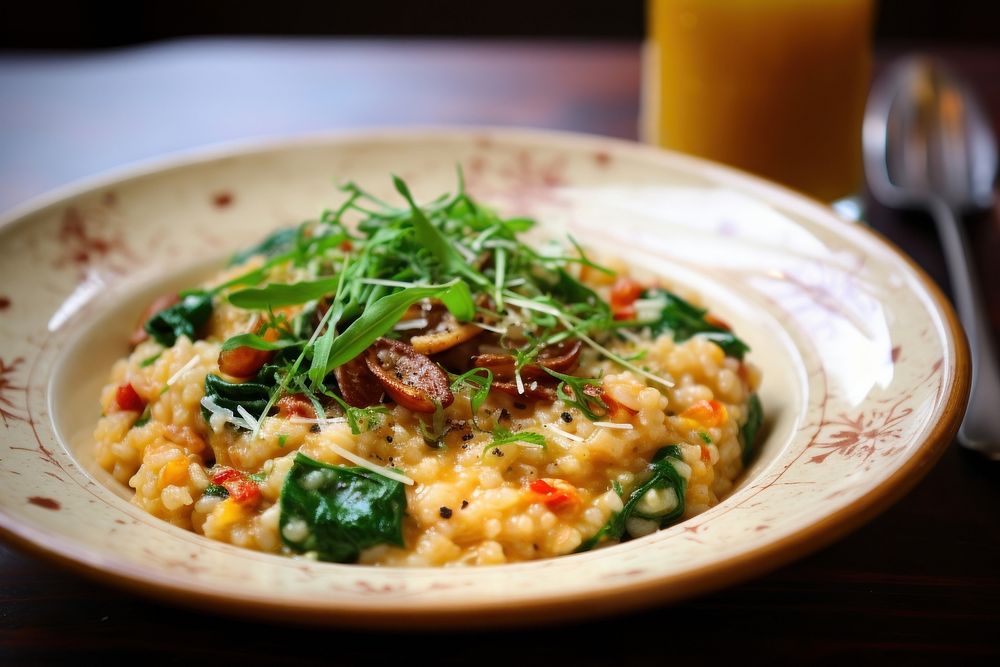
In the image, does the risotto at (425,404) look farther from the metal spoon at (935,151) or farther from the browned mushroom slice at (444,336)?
the metal spoon at (935,151)

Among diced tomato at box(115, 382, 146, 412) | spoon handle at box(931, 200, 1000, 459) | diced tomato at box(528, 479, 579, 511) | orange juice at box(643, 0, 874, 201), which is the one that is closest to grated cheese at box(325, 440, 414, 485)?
diced tomato at box(528, 479, 579, 511)

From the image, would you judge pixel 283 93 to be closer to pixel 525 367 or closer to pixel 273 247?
pixel 273 247

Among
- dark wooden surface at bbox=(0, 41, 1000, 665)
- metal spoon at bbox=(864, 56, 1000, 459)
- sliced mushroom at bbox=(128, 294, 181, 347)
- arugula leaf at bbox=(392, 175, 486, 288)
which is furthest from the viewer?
metal spoon at bbox=(864, 56, 1000, 459)

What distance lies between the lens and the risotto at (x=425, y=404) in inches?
95.0

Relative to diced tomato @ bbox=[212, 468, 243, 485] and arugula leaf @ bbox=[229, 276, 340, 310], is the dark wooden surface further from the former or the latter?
arugula leaf @ bbox=[229, 276, 340, 310]

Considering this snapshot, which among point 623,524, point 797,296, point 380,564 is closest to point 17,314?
point 380,564

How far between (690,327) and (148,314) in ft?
5.98

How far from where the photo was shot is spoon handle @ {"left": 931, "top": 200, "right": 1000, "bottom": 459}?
2850 mm

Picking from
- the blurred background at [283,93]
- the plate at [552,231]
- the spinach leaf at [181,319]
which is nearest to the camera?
the plate at [552,231]

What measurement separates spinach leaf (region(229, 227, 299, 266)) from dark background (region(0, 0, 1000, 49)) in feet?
20.3

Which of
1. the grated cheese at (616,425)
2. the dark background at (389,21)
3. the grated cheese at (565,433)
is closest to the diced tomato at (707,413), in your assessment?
the grated cheese at (616,425)

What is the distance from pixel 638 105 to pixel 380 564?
13.2 ft

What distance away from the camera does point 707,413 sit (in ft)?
9.14

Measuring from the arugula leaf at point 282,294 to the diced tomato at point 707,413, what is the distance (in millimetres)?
1121
